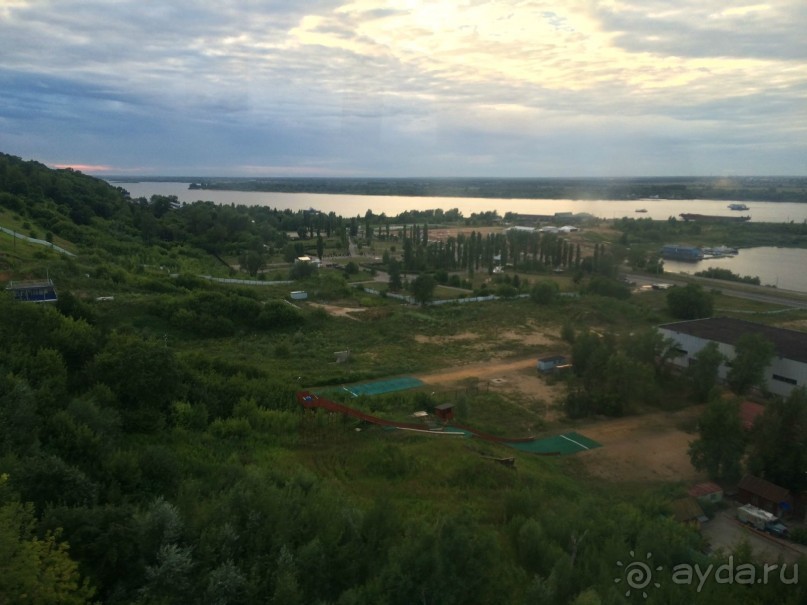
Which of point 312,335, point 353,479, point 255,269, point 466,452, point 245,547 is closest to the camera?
point 245,547

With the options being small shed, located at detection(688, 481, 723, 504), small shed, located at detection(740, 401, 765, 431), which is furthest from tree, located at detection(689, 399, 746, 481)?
small shed, located at detection(740, 401, 765, 431)

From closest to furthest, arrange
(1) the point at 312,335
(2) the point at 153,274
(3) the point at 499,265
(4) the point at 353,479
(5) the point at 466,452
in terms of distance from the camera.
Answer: (4) the point at 353,479 < (5) the point at 466,452 < (1) the point at 312,335 < (2) the point at 153,274 < (3) the point at 499,265

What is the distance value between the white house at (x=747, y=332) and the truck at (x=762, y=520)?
495 cm

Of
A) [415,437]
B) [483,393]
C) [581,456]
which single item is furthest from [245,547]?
[483,393]

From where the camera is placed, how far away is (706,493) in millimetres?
7832

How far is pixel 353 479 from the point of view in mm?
7523

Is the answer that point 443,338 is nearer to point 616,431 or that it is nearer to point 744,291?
point 616,431

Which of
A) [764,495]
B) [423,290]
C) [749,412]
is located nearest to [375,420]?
[764,495]

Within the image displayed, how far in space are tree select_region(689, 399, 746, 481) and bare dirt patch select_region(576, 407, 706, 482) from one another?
0.95 ft

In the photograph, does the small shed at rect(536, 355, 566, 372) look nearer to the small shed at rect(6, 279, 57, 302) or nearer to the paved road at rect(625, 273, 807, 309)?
the small shed at rect(6, 279, 57, 302)

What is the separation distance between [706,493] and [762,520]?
2.31ft

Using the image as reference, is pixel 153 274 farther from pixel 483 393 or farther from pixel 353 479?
pixel 353 479

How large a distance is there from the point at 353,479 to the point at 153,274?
16.4 m

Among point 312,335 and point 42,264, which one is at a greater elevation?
point 42,264
